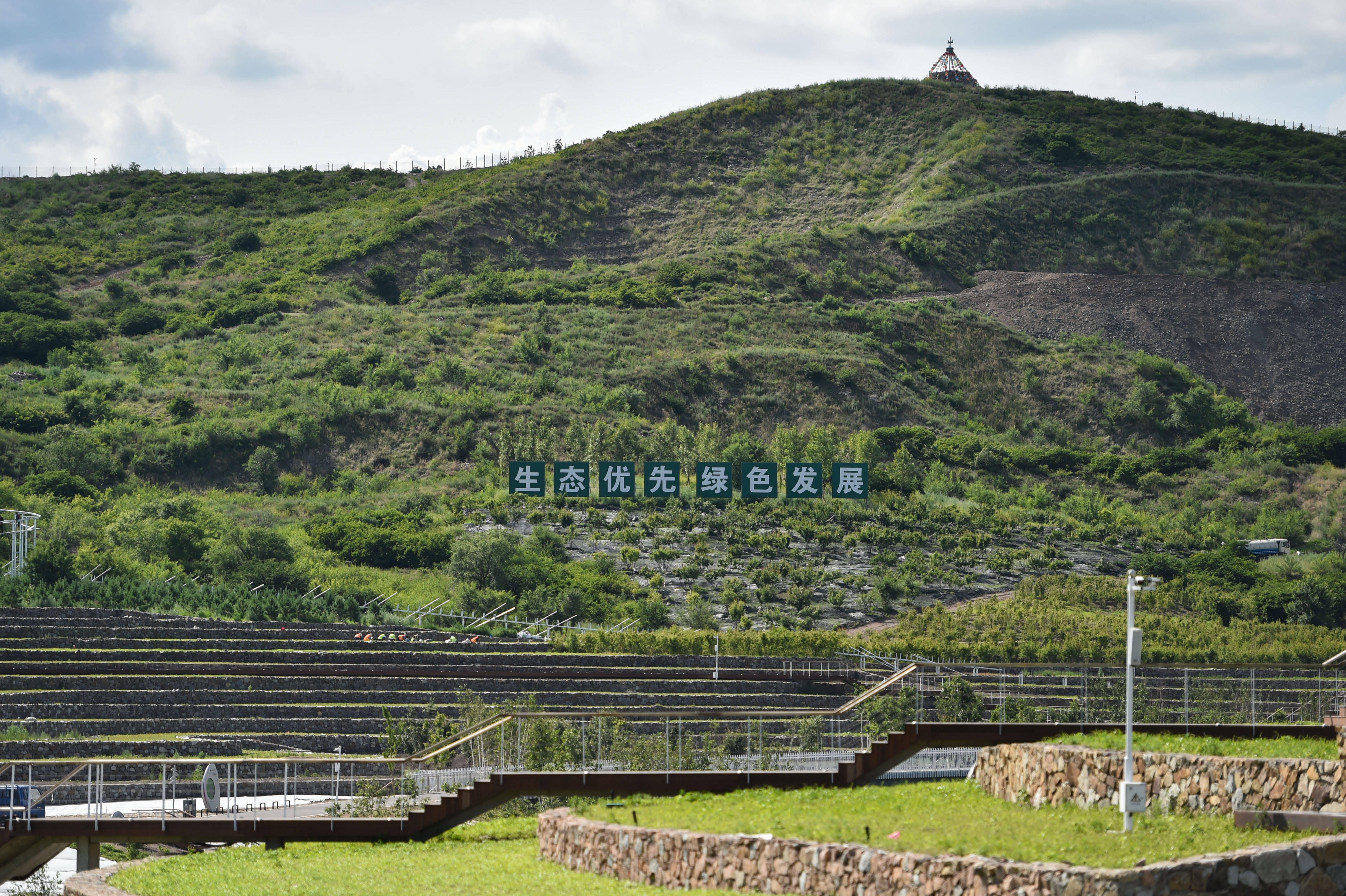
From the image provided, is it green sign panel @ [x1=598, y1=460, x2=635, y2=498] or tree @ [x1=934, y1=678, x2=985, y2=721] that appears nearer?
tree @ [x1=934, y1=678, x2=985, y2=721]

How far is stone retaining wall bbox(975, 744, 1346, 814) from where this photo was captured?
1753 centimetres

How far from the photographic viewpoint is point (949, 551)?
197 ft

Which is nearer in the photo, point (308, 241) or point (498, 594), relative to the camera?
point (498, 594)

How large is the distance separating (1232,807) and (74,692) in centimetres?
2789

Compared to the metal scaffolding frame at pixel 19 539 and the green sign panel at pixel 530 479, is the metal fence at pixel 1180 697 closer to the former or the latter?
the green sign panel at pixel 530 479

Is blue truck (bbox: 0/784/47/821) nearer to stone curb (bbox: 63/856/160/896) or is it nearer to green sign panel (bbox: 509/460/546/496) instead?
stone curb (bbox: 63/856/160/896)

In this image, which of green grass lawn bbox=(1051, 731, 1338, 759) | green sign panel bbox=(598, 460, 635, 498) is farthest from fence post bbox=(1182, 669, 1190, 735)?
green sign panel bbox=(598, 460, 635, 498)

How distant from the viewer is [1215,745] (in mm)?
21953

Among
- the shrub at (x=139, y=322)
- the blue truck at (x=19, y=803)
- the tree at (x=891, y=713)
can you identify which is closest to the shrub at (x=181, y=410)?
the shrub at (x=139, y=322)

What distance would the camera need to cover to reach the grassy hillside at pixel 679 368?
186ft

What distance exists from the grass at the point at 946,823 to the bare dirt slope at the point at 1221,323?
75665 mm

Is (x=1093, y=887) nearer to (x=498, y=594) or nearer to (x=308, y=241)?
(x=498, y=594)

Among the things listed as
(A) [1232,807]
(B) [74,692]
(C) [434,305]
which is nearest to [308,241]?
(C) [434,305]

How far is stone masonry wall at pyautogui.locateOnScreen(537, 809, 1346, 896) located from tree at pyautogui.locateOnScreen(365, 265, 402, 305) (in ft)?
274
